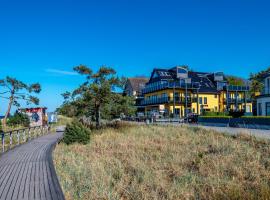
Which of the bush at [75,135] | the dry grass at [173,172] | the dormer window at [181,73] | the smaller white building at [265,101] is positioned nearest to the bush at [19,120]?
the bush at [75,135]

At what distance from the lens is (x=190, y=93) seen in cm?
5541

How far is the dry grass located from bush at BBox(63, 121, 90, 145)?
1244 millimetres

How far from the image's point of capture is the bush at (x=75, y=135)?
55.2ft

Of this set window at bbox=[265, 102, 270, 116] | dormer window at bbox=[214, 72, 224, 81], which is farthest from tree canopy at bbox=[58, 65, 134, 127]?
dormer window at bbox=[214, 72, 224, 81]

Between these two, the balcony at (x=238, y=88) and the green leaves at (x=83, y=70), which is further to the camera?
the balcony at (x=238, y=88)

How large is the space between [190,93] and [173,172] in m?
46.4

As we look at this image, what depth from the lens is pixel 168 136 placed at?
19.4 meters

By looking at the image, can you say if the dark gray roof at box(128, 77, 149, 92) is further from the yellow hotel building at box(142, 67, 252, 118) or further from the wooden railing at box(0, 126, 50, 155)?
the wooden railing at box(0, 126, 50, 155)

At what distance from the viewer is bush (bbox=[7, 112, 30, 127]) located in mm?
34125

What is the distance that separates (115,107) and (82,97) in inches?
113

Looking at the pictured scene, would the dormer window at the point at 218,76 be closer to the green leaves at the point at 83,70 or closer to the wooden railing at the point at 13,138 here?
the green leaves at the point at 83,70

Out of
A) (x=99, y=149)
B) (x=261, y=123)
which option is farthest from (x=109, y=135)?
(x=261, y=123)

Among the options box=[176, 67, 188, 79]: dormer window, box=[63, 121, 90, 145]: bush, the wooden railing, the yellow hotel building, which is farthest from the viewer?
box=[176, 67, 188, 79]: dormer window

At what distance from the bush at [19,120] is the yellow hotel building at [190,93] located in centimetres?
2442
